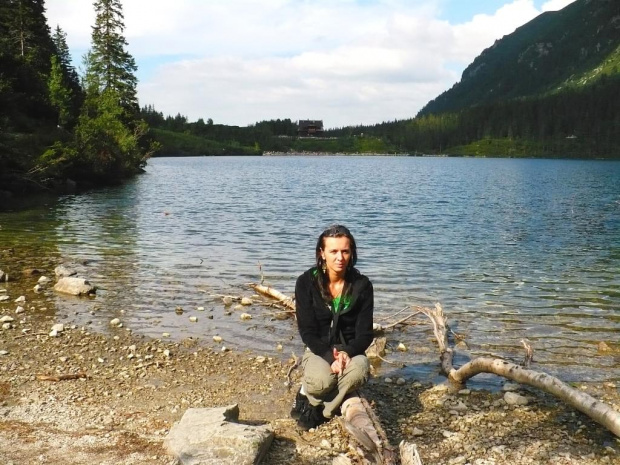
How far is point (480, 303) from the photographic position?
1655 centimetres

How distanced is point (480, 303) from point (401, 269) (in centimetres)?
578

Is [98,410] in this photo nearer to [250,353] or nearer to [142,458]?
[142,458]

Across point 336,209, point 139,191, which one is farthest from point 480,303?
point 139,191

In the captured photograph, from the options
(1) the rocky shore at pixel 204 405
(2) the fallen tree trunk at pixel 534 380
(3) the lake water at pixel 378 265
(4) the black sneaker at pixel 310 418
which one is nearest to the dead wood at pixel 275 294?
(3) the lake water at pixel 378 265

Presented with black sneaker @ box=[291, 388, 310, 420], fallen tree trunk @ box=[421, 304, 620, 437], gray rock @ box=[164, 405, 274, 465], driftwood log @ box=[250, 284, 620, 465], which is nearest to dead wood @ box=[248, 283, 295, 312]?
fallen tree trunk @ box=[421, 304, 620, 437]

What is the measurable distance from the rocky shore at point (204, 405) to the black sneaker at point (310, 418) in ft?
0.36

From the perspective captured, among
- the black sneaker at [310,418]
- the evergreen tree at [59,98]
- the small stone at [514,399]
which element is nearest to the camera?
the black sneaker at [310,418]

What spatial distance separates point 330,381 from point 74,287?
11.4 meters

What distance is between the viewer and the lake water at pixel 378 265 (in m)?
13.2

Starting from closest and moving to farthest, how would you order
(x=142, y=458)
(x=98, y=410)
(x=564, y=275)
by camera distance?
(x=142, y=458) < (x=98, y=410) < (x=564, y=275)

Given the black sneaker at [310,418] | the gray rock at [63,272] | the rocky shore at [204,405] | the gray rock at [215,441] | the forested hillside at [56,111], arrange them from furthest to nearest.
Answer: the forested hillside at [56,111], the gray rock at [63,272], the black sneaker at [310,418], the rocky shore at [204,405], the gray rock at [215,441]

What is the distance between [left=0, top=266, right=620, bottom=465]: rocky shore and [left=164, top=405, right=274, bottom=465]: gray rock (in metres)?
0.24

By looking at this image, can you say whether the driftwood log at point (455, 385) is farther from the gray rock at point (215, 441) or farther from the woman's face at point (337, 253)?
the woman's face at point (337, 253)

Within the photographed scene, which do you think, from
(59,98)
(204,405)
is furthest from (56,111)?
(204,405)
